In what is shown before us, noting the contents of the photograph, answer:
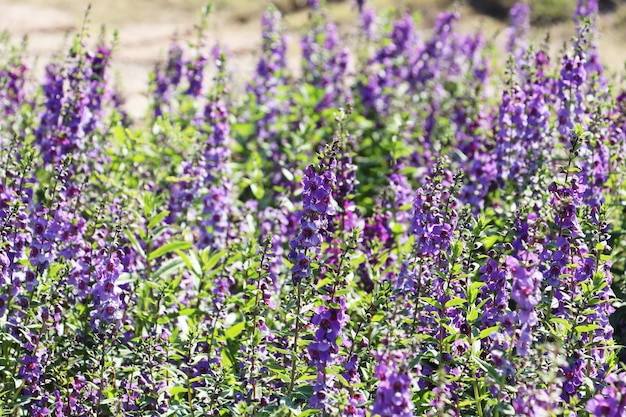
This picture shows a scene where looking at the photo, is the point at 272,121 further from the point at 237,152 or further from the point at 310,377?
the point at 310,377

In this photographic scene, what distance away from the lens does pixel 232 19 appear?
55.9ft

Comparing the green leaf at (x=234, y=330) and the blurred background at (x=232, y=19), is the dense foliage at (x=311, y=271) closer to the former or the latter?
the green leaf at (x=234, y=330)

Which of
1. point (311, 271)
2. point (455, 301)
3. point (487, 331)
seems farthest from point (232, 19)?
point (487, 331)

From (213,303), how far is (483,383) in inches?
78.2

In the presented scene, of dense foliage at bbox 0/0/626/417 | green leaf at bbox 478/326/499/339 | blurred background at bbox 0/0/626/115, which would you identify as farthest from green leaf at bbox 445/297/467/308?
blurred background at bbox 0/0/626/115

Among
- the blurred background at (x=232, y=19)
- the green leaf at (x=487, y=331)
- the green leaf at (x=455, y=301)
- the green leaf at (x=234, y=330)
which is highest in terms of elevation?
the blurred background at (x=232, y=19)

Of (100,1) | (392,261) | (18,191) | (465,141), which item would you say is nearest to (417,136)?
(465,141)

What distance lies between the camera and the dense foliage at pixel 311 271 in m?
4.49

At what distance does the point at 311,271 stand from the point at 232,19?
13024 mm

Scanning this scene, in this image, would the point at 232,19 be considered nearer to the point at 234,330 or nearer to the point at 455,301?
the point at 234,330

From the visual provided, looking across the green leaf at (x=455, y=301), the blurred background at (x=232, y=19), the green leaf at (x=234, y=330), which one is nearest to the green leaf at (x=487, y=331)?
the green leaf at (x=455, y=301)

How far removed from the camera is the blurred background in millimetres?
14797

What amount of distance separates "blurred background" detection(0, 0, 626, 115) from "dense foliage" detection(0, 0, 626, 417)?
6.82 m

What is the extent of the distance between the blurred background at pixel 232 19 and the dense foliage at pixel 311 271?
6819 mm
